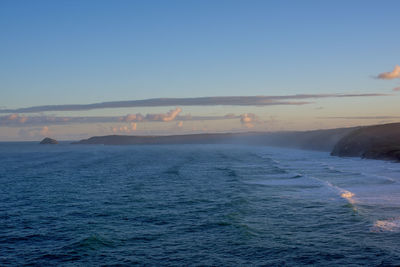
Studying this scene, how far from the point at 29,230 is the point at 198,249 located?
1128 centimetres

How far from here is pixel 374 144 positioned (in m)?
90.4

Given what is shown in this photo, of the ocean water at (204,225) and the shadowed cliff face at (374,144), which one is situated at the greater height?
the shadowed cliff face at (374,144)

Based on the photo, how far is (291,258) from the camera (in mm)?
17547

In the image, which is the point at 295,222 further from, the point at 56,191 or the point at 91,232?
the point at 56,191

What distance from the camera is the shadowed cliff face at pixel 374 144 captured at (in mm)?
78756

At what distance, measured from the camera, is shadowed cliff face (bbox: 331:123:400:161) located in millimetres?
78756

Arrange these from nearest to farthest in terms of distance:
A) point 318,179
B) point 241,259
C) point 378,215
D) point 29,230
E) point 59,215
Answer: point 241,259 < point 29,230 < point 378,215 < point 59,215 < point 318,179

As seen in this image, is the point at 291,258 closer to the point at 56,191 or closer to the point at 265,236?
the point at 265,236

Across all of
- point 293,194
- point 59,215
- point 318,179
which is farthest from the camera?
point 318,179

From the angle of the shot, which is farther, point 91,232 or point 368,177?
point 368,177

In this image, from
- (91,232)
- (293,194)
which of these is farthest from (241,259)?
(293,194)

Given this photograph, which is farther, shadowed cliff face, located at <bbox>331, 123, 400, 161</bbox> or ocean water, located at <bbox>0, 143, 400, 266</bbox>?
shadowed cliff face, located at <bbox>331, 123, 400, 161</bbox>

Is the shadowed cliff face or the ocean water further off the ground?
the shadowed cliff face

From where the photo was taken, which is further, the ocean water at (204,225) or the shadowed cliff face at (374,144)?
the shadowed cliff face at (374,144)
